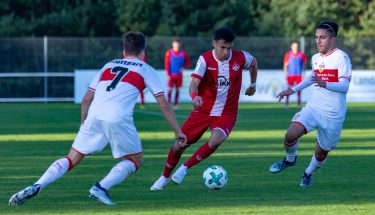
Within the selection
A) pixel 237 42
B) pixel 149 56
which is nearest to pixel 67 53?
pixel 149 56

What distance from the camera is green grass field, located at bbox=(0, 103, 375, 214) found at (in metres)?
9.76

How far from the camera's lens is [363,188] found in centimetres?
1135

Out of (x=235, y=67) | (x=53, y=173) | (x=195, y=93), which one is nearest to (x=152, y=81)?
(x=53, y=173)

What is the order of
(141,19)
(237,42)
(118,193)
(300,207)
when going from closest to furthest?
(300,207) < (118,193) < (237,42) < (141,19)

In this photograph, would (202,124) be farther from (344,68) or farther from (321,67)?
(344,68)

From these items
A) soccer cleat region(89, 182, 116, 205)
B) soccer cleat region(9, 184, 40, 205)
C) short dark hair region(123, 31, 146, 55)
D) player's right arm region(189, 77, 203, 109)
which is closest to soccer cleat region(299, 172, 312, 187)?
player's right arm region(189, 77, 203, 109)

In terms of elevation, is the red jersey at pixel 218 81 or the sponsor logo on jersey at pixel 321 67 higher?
the sponsor logo on jersey at pixel 321 67

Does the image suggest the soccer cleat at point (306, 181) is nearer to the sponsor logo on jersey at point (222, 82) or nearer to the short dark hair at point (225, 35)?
the sponsor logo on jersey at point (222, 82)

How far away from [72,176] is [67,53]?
26.3 meters

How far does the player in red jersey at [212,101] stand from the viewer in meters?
11.4

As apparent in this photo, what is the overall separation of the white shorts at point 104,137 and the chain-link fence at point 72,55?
28437 mm

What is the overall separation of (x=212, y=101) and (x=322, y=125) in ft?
4.37

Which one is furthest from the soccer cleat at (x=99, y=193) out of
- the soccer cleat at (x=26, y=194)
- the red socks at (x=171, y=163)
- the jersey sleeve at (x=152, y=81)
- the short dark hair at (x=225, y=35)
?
the short dark hair at (x=225, y=35)

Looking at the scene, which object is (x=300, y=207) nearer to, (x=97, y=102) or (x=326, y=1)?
(x=97, y=102)
